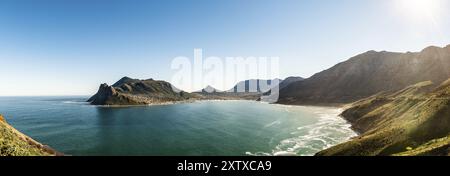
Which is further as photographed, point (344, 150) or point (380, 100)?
point (380, 100)
